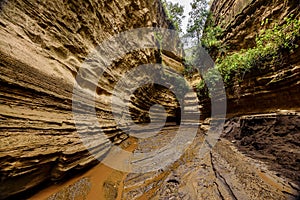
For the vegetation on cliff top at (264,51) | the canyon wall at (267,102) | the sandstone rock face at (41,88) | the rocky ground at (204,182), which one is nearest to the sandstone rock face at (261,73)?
the canyon wall at (267,102)

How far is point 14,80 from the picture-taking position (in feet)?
6.06

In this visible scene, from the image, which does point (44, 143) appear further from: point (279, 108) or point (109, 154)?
point (279, 108)

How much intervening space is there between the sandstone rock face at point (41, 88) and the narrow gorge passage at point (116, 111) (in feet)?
0.05

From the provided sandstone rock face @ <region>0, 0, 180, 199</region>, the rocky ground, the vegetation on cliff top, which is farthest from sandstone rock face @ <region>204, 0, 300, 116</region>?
sandstone rock face @ <region>0, 0, 180, 199</region>

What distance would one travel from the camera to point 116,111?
14.8ft

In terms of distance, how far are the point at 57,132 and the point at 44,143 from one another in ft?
0.90

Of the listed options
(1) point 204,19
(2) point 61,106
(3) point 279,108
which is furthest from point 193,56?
(2) point 61,106

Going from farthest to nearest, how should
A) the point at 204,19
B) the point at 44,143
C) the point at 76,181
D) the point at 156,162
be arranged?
the point at 204,19 → the point at 156,162 → the point at 76,181 → the point at 44,143

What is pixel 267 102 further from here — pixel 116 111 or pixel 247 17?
pixel 116 111

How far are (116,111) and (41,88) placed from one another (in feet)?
8.24

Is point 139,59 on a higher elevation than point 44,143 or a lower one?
higher

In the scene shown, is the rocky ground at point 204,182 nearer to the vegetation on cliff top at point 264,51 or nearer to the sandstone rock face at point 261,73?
the sandstone rock face at point 261,73

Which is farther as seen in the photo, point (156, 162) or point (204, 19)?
point (204, 19)

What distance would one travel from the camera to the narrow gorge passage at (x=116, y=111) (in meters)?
1.89
